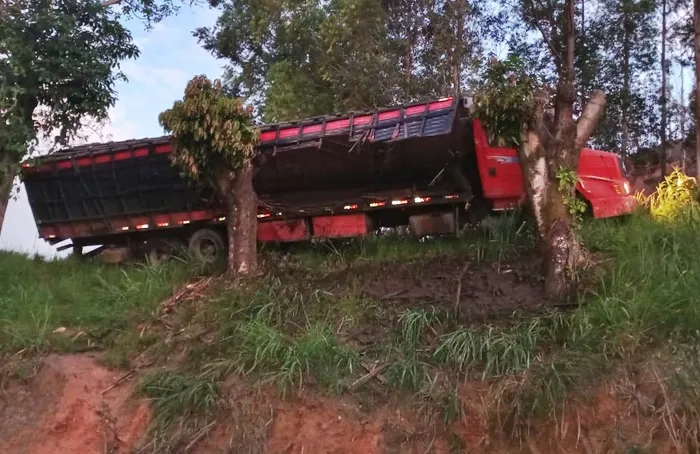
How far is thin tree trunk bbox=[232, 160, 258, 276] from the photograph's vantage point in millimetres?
9773

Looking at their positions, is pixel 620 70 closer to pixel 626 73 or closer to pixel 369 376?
pixel 626 73

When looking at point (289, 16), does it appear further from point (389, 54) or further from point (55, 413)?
point (55, 413)

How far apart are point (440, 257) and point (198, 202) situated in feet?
13.8

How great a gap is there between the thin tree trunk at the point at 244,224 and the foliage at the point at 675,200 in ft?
17.0

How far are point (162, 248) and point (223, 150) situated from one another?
375 cm

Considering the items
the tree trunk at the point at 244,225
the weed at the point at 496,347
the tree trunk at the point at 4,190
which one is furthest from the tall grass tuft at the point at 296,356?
the tree trunk at the point at 4,190

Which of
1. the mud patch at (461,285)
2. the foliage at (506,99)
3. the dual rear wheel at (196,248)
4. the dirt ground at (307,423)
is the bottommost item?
the dirt ground at (307,423)

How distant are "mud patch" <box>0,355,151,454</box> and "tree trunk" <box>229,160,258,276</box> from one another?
2.10 metres

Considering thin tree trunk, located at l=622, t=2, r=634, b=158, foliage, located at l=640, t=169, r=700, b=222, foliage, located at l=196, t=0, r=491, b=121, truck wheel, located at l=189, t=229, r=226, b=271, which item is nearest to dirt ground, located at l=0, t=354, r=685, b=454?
truck wheel, located at l=189, t=229, r=226, b=271

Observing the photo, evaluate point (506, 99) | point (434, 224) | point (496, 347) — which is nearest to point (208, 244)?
point (434, 224)

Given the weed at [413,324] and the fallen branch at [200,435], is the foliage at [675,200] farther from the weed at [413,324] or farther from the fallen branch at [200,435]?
the fallen branch at [200,435]

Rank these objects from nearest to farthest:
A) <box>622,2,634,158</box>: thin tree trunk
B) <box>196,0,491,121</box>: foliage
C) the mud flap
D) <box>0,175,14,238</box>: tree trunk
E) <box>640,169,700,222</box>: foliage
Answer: <box>640,169,700,222</box>: foliage → the mud flap → <box>0,175,14,238</box>: tree trunk → <box>196,0,491,121</box>: foliage → <box>622,2,634,158</box>: thin tree trunk

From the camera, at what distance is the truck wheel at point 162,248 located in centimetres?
1204

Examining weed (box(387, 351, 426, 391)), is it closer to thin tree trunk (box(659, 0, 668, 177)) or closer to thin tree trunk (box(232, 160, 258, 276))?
thin tree trunk (box(232, 160, 258, 276))
